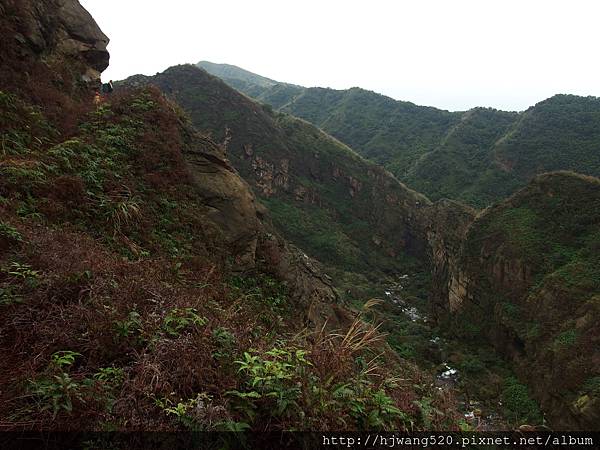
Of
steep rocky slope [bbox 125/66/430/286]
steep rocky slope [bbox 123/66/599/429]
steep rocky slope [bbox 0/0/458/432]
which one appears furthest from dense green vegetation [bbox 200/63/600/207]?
steep rocky slope [bbox 0/0/458/432]

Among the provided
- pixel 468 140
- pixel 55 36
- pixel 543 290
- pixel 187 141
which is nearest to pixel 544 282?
pixel 543 290

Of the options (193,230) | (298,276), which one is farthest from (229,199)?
(298,276)

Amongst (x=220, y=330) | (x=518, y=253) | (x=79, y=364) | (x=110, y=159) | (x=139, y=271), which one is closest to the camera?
(x=79, y=364)

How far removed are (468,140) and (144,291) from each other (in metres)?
81.1

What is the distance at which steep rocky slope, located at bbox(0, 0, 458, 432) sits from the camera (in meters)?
3.06

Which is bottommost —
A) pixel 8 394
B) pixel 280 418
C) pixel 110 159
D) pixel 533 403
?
pixel 533 403

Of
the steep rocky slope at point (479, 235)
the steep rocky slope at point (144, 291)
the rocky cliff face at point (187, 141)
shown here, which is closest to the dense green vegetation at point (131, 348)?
the steep rocky slope at point (144, 291)

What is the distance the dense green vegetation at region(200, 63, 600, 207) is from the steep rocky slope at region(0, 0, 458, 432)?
5308 cm

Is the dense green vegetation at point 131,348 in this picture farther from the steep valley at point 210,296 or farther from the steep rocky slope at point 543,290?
the steep rocky slope at point 543,290

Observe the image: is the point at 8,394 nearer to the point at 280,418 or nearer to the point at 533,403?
the point at 280,418

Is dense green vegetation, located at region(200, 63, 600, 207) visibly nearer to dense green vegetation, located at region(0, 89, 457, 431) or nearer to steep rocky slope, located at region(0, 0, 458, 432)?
steep rocky slope, located at region(0, 0, 458, 432)

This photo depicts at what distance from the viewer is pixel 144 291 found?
4.57 metres

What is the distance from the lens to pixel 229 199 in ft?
35.8

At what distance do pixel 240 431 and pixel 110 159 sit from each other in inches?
318
